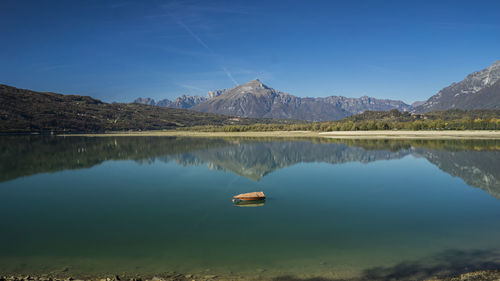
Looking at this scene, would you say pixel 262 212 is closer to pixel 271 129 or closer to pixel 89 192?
pixel 89 192

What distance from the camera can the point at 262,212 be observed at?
20734 millimetres

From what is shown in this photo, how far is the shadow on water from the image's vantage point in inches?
453

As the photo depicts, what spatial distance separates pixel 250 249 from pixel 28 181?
31.5m

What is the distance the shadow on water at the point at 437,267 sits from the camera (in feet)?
37.7

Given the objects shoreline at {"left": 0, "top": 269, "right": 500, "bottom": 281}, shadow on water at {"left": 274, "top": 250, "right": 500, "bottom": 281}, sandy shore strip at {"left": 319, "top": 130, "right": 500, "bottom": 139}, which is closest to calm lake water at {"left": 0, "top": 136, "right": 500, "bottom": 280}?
shadow on water at {"left": 274, "top": 250, "right": 500, "bottom": 281}

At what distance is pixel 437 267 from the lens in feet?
40.1

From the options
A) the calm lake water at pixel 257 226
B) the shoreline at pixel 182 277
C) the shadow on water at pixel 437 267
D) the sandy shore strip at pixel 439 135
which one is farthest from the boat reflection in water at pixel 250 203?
the sandy shore strip at pixel 439 135

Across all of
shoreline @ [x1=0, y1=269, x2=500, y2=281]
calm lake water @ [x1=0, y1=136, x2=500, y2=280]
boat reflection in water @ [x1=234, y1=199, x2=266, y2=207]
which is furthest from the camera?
boat reflection in water @ [x1=234, y1=199, x2=266, y2=207]

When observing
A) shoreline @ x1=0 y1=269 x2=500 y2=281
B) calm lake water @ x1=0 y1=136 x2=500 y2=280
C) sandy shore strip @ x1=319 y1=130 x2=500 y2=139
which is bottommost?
Answer: calm lake water @ x1=0 y1=136 x2=500 y2=280

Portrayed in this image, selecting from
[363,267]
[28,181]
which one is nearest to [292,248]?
[363,267]

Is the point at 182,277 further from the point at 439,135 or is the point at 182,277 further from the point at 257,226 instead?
the point at 439,135

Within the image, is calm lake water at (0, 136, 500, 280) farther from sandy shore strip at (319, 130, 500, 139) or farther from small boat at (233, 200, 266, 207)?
sandy shore strip at (319, 130, 500, 139)

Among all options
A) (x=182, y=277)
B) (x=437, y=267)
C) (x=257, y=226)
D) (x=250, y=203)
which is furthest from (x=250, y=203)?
(x=437, y=267)

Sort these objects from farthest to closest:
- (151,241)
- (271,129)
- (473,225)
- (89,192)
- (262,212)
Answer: (271,129), (89,192), (262,212), (473,225), (151,241)
